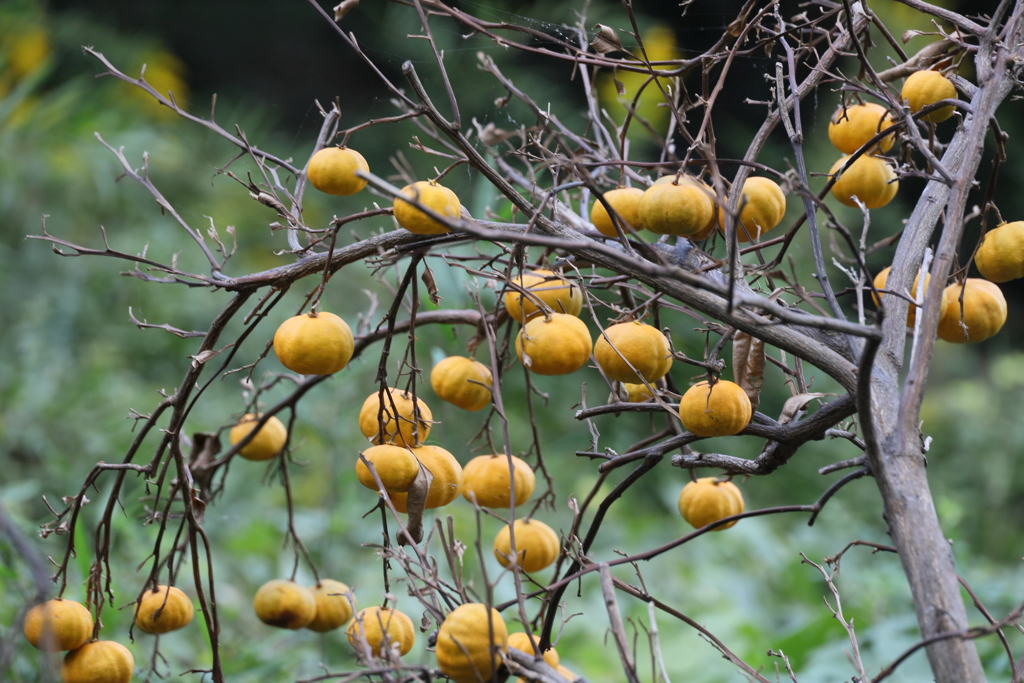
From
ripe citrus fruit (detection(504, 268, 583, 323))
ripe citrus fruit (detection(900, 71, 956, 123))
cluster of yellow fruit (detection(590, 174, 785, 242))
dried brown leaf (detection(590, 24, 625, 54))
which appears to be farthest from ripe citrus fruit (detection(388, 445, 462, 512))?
ripe citrus fruit (detection(900, 71, 956, 123))

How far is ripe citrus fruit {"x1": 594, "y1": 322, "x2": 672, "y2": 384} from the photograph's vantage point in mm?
540

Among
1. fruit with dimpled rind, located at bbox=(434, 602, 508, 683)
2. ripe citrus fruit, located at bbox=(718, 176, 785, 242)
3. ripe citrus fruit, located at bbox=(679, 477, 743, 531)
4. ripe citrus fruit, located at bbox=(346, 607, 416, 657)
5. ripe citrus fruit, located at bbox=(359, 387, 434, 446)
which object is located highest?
ripe citrus fruit, located at bbox=(718, 176, 785, 242)

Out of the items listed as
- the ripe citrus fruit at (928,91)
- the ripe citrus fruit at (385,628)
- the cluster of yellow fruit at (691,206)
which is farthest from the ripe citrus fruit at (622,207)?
the ripe citrus fruit at (385,628)

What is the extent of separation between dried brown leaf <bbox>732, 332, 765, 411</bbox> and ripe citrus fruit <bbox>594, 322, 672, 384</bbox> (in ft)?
0.19

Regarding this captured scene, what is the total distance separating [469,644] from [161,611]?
0.34 m

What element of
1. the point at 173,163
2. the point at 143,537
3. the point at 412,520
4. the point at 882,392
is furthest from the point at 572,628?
the point at 173,163

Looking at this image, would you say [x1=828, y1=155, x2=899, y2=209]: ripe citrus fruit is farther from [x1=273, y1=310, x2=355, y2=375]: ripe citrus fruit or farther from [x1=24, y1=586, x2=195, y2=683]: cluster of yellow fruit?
[x1=24, y1=586, x2=195, y2=683]: cluster of yellow fruit

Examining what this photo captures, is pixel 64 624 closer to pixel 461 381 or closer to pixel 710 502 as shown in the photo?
pixel 461 381

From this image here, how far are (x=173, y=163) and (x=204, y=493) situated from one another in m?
2.25

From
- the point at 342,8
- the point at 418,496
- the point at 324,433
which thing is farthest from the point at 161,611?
the point at 324,433

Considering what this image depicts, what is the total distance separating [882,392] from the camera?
1.49ft

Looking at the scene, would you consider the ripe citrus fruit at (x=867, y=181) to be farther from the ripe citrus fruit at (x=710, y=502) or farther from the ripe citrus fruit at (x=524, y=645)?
the ripe citrus fruit at (x=524, y=645)

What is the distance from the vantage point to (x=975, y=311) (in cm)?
56

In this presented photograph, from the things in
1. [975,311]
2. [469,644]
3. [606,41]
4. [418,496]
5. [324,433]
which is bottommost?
→ [469,644]
